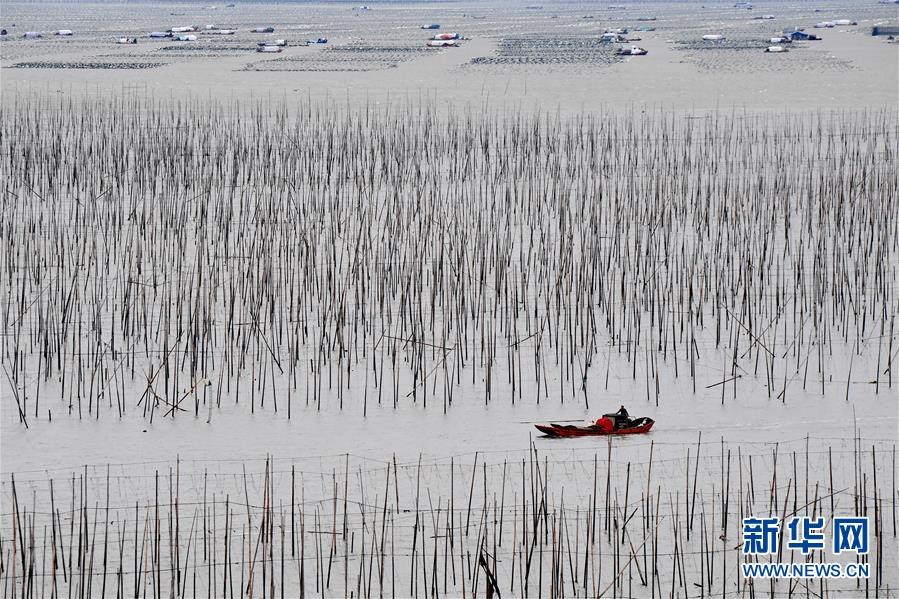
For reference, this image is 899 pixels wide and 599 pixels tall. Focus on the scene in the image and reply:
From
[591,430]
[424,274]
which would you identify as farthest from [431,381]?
[424,274]

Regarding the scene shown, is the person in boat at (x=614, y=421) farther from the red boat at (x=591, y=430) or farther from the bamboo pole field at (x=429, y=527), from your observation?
the bamboo pole field at (x=429, y=527)

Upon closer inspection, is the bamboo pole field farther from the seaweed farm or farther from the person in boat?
the person in boat

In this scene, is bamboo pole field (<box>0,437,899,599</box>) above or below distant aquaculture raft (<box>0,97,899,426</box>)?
below

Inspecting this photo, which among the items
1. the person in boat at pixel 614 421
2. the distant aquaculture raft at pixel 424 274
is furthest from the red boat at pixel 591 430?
the distant aquaculture raft at pixel 424 274

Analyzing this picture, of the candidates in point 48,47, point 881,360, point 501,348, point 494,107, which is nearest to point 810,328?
point 881,360

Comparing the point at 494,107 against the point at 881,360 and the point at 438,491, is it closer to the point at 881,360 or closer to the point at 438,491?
the point at 881,360

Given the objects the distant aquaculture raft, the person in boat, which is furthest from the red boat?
the distant aquaculture raft

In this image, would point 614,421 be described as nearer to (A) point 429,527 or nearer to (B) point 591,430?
(B) point 591,430
